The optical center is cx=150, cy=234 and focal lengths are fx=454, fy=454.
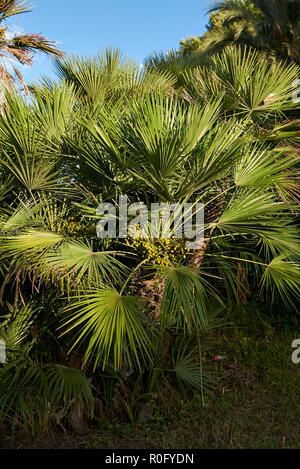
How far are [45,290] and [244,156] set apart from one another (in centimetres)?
241

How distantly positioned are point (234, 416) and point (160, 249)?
1886mm

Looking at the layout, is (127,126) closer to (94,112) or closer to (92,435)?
(94,112)

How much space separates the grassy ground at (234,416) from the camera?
4.16 metres

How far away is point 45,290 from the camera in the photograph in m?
4.56

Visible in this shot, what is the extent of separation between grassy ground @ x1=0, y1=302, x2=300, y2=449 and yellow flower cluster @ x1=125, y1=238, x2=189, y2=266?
162 cm

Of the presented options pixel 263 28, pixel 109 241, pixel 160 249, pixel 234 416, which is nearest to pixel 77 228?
pixel 109 241

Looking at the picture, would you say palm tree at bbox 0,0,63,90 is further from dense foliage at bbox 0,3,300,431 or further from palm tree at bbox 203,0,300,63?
palm tree at bbox 203,0,300,63

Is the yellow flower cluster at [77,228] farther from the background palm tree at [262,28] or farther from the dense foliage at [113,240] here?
the background palm tree at [262,28]

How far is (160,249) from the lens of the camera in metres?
4.19

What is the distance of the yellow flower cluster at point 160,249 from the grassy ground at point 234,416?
1.62 metres

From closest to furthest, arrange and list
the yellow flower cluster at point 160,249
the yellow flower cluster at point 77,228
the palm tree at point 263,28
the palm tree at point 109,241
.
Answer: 1. the palm tree at point 109,241
2. the yellow flower cluster at point 160,249
3. the yellow flower cluster at point 77,228
4. the palm tree at point 263,28

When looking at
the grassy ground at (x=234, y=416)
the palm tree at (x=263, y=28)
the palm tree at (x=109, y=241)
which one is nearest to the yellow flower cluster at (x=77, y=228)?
the palm tree at (x=109, y=241)

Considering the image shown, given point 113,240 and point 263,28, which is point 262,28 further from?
point 113,240

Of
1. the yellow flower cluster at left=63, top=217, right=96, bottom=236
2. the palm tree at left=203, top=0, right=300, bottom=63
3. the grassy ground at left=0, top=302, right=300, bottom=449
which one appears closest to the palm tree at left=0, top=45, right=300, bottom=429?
the yellow flower cluster at left=63, top=217, right=96, bottom=236
